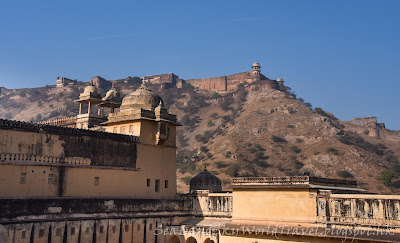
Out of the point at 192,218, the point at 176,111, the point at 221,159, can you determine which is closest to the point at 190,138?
the point at 176,111

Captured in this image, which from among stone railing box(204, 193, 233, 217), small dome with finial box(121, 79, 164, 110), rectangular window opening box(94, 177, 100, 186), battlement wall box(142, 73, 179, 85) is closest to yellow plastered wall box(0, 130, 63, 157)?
rectangular window opening box(94, 177, 100, 186)

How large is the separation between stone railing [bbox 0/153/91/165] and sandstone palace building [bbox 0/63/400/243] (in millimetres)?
56

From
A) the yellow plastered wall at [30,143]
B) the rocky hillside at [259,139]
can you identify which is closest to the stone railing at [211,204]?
the yellow plastered wall at [30,143]

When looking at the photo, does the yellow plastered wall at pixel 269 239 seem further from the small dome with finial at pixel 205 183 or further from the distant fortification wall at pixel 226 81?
the distant fortification wall at pixel 226 81

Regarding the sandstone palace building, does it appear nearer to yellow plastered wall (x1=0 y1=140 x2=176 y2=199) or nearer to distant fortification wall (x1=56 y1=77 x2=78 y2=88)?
yellow plastered wall (x1=0 y1=140 x2=176 y2=199)

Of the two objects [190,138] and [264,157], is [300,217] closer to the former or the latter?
[264,157]

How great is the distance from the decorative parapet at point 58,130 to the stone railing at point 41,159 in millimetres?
1410

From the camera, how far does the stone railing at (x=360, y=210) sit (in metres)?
20.2

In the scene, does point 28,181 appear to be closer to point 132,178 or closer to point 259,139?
point 132,178

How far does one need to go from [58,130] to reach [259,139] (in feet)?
199

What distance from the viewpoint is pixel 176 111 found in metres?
114

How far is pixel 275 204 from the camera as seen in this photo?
929 inches

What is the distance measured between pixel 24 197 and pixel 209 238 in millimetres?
10911

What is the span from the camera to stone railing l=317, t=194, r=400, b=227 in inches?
796
